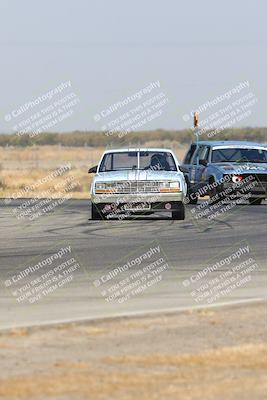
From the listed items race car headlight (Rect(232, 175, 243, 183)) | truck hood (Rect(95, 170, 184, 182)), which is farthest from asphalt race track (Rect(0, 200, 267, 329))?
race car headlight (Rect(232, 175, 243, 183))

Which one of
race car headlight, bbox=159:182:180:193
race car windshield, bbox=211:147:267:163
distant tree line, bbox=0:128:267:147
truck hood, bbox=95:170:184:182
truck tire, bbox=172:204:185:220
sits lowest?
distant tree line, bbox=0:128:267:147

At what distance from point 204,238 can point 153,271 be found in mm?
5560

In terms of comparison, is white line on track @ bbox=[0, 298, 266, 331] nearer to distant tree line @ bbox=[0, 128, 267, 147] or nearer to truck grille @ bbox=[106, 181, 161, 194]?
truck grille @ bbox=[106, 181, 161, 194]

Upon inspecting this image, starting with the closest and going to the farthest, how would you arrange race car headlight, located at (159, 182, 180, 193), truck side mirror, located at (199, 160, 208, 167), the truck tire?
race car headlight, located at (159, 182, 180, 193)
the truck tire
truck side mirror, located at (199, 160, 208, 167)

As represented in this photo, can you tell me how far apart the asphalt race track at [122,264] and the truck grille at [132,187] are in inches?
25.8

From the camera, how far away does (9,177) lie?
221 ft

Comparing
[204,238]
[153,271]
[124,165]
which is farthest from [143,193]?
[153,271]

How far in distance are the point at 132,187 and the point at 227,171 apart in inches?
295

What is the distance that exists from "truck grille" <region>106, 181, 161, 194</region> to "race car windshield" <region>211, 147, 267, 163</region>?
8.32m

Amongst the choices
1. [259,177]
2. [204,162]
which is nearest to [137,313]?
[259,177]

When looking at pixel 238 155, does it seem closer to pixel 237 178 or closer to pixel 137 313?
pixel 237 178

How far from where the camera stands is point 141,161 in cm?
2788

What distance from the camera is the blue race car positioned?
3341 cm

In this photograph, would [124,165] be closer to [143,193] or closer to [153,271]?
[143,193]
